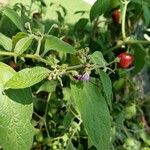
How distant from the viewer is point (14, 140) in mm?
1026

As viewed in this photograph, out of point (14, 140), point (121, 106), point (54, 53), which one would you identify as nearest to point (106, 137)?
point (14, 140)

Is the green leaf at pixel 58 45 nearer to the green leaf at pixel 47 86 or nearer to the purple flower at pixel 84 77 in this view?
the purple flower at pixel 84 77

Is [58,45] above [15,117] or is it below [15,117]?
above

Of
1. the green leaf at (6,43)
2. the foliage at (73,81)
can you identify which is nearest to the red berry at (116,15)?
the foliage at (73,81)

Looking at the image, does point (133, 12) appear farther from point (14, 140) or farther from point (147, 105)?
point (14, 140)

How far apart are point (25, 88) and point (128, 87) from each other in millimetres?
1383

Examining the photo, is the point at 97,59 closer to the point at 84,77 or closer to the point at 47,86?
the point at 84,77

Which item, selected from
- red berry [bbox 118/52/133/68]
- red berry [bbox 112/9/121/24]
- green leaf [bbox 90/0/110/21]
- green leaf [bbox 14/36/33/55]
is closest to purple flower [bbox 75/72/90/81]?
green leaf [bbox 14/36/33/55]

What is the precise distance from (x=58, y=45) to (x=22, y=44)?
7 cm

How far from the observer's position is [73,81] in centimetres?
104

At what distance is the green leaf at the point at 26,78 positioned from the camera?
96 centimetres

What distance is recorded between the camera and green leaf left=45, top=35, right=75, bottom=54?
1075 millimetres

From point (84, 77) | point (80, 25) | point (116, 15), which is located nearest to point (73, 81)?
point (84, 77)

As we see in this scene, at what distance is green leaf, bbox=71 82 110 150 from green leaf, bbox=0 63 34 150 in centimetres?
10
